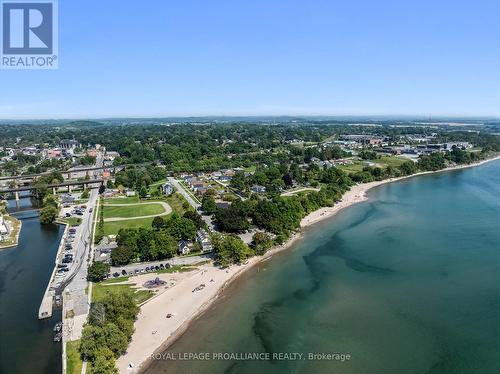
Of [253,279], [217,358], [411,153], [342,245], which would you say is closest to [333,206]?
[342,245]

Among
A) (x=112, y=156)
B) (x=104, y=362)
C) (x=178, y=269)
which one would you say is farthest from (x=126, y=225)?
(x=112, y=156)

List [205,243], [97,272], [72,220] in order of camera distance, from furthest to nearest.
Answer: [72,220] → [205,243] → [97,272]

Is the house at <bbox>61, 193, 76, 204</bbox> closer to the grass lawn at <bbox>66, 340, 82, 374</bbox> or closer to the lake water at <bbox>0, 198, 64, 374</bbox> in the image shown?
the lake water at <bbox>0, 198, 64, 374</bbox>

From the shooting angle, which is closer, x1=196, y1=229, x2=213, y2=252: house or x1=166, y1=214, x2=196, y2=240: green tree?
x1=196, y1=229, x2=213, y2=252: house

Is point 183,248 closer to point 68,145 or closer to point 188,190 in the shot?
point 188,190

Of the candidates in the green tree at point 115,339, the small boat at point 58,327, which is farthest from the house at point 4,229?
the green tree at point 115,339

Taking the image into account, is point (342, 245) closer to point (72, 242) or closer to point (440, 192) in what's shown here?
point (72, 242)

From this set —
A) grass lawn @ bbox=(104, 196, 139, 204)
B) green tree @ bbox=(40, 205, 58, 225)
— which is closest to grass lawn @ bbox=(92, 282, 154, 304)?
green tree @ bbox=(40, 205, 58, 225)
